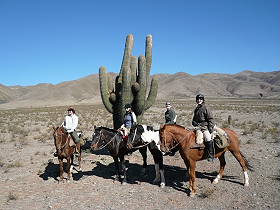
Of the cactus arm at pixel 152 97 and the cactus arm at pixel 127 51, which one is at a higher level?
the cactus arm at pixel 127 51

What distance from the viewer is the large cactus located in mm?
13297

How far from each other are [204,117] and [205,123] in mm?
180

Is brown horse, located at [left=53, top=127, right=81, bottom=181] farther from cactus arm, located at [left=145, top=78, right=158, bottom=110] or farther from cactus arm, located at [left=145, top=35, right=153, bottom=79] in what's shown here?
cactus arm, located at [left=145, top=35, right=153, bottom=79]

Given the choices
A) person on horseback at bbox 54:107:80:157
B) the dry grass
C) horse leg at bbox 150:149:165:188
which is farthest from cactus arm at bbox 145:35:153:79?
the dry grass

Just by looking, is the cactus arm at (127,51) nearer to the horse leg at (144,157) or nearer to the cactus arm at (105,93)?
the cactus arm at (105,93)

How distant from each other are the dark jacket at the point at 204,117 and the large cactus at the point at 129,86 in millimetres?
5200

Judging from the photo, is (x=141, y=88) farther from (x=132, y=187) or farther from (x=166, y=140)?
(x=132, y=187)

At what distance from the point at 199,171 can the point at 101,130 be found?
13.0ft

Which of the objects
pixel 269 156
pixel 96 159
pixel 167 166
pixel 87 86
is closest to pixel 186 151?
pixel 167 166

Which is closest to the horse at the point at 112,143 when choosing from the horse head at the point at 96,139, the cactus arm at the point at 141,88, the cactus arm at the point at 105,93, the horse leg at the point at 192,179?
the horse head at the point at 96,139

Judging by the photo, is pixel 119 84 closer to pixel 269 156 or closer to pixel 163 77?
pixel 269 156

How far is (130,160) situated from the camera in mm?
12469

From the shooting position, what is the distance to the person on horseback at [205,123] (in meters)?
8.36

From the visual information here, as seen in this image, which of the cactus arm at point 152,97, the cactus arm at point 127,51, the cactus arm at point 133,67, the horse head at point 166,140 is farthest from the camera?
the cactus arm at point 152,97
